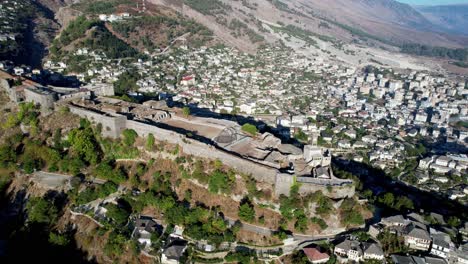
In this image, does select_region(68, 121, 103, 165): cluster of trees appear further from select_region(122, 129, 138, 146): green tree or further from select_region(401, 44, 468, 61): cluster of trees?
select_region(401, 44, 468, 61): cluster of trees

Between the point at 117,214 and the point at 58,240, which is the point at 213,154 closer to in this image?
the point at 117,214

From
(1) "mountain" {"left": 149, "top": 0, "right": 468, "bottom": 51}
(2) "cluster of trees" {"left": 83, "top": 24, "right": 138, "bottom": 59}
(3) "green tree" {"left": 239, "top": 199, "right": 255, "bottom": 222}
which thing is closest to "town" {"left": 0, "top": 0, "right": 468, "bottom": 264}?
(3) "green tree" {"left": 239, "top": 199, "right": 255, "bottom": 222}

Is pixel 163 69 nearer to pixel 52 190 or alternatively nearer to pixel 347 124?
pixel 347 124

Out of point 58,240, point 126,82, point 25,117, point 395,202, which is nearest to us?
point 58,240

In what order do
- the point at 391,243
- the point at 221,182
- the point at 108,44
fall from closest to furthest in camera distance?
the point at 391,243, the point at 221,182, the point at 108,44

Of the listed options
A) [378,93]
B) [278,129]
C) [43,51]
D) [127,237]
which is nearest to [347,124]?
[278,129]

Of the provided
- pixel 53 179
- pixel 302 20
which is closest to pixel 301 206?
pixel 53 179
